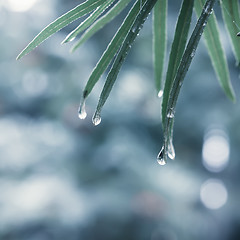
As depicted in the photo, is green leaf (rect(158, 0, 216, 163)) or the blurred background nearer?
green leaf (rect(158, 0, 216, 163))

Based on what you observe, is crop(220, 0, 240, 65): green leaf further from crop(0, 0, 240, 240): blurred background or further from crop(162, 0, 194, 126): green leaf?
crop(0, 0, 240, 240): blurred background

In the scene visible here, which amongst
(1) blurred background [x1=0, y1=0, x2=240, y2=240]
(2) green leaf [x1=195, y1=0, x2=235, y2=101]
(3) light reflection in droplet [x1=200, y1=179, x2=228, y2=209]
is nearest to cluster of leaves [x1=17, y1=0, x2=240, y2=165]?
(2) green leaf [x1=195, y1=0, x2=235, y2=101]

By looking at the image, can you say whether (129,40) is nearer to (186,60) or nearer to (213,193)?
(186,60)

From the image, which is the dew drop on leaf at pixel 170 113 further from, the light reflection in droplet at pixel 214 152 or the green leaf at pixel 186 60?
the light reflection in droplet at pixel 214 152

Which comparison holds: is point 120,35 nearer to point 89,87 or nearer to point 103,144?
point 89,87

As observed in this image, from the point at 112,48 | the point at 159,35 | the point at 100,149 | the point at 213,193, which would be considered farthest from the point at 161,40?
the point at 213,193

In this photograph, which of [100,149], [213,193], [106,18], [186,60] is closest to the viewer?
[186,60]

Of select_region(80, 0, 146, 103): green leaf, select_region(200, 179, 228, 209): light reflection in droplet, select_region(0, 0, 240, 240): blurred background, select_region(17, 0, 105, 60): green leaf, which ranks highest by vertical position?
select_region(17, 0, 105, 60): green leaf
